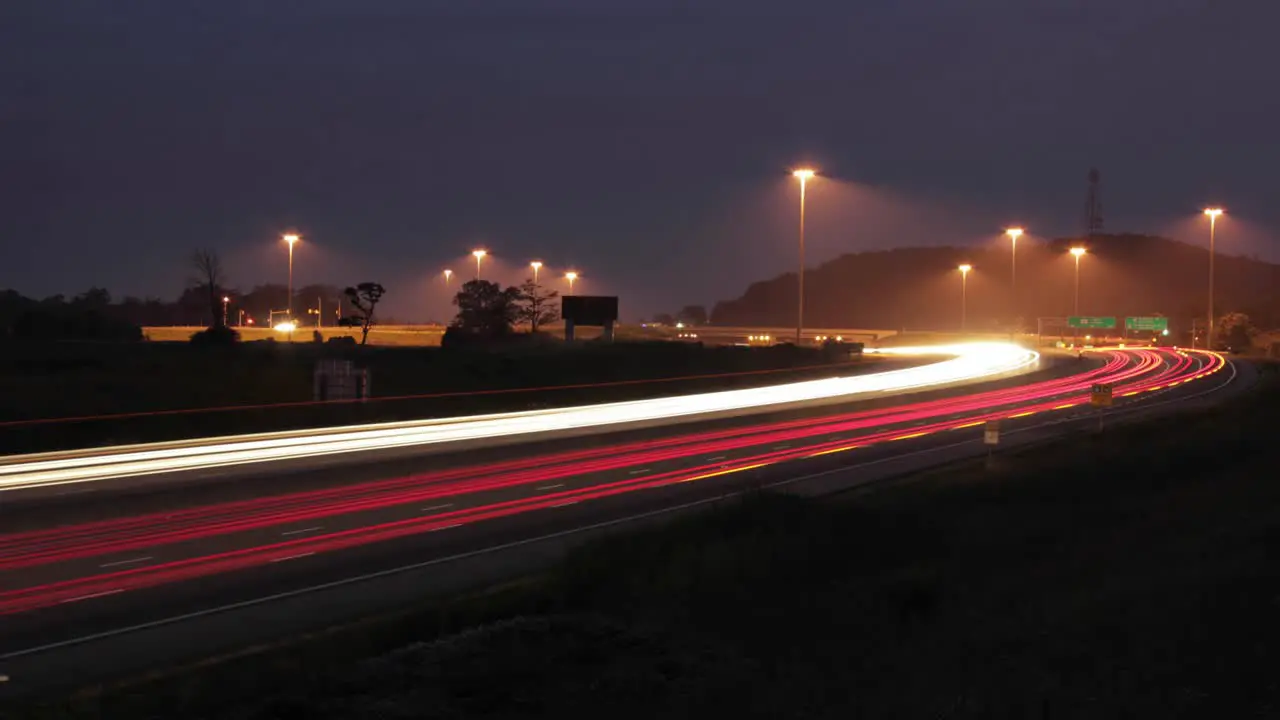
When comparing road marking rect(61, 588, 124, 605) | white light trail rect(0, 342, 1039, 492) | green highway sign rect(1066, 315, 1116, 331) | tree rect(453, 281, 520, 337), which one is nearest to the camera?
road marking rect(61, 588, 124, 605)

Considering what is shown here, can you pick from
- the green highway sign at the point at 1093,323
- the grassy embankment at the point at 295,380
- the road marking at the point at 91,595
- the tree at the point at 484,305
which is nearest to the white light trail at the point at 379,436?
the grassy embankment at the point at 295,380

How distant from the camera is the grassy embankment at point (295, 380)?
1337 inches

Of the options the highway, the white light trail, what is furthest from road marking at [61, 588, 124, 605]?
the white light trail

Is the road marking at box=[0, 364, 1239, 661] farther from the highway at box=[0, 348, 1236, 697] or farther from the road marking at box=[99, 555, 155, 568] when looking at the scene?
the road marking at box=[99, 555, 155, 568]

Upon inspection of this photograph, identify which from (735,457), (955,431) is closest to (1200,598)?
(735,457)

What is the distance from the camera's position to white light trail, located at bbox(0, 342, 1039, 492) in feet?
77.3

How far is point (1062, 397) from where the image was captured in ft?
171

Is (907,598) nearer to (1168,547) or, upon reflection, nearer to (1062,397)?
(1168,547)

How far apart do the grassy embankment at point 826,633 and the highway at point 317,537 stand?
1518mm

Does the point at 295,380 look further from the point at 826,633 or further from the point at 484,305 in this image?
the point at 484,305

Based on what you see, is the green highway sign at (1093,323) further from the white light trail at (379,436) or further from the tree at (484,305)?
the white light trail at (379,436)

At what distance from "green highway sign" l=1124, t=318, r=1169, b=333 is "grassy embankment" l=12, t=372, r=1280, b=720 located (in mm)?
101406

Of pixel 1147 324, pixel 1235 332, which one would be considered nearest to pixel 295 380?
pixel 1235 332

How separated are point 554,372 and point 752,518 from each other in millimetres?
34970
